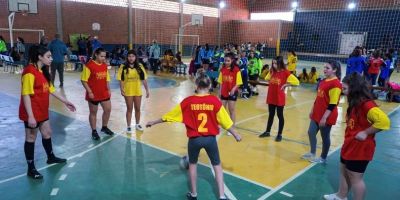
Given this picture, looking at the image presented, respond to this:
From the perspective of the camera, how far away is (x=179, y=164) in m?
4.86

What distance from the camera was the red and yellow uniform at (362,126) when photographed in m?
2.89

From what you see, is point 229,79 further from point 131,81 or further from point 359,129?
point 359,129

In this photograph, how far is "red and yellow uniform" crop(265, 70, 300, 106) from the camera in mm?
5766

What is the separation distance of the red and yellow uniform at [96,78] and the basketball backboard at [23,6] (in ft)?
53.0

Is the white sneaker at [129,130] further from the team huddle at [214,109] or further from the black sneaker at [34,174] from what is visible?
Answer: the black sneaker at [34,174]

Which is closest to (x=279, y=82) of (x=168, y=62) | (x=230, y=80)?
(x=230, y=80)

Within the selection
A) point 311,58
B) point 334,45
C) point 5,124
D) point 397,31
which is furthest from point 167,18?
point 5,124

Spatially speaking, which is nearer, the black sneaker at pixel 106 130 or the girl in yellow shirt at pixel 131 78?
the girl in yellow shirt at pixel 131 78

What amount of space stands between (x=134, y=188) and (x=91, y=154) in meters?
1.49

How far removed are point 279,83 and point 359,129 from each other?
273 cm

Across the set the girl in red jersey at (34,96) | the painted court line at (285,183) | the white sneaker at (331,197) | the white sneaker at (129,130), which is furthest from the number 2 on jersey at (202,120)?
the white sneaker at (129,130)

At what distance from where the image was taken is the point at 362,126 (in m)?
3.11

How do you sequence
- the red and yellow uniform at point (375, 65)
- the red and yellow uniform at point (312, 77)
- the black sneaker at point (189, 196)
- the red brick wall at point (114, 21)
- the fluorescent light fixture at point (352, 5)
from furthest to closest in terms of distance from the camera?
the fluorescent light fixture at point (352, 5), the red brick wall at point (114, 21), the red and yellow uniform at point (312, 77), the red and yellow uniform at point (375, 65), the black sneaker at point (189, 196)

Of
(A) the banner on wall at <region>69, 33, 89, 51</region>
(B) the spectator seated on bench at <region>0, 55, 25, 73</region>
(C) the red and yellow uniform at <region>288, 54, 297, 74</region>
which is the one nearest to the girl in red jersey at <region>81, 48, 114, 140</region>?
(C) the red and yellow uniform at <region>288, 54, 297, 74</region>
